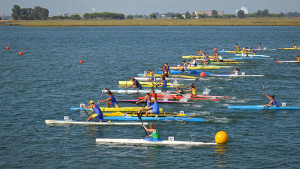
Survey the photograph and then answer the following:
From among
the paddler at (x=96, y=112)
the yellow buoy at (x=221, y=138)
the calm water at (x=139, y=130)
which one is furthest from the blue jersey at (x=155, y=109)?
the yellow buoy at (x=221, y=138)

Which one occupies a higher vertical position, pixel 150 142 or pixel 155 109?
pixel 155 109

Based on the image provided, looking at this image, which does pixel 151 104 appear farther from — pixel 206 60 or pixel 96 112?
pixel 206 60

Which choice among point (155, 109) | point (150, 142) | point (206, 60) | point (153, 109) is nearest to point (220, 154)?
point (150, 142)

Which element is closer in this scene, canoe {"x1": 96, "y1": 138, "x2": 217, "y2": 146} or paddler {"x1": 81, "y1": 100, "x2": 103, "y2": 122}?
canoe {"x1": 96, "y1": 138, "x2": 217, "y2": 146}

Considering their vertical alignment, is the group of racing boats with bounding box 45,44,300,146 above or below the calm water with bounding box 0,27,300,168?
above

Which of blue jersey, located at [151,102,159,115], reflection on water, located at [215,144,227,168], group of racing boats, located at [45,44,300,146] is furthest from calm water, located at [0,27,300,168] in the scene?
blue jersey, located at [151,102,159,115]

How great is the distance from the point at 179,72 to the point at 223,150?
29.9 m

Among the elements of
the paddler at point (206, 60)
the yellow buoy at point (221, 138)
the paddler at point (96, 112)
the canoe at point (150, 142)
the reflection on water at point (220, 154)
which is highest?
the paddler at point (206, 60)

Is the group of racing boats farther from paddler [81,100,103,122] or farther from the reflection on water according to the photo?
the reflection on water

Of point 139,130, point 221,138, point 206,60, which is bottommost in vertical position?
point 139,130

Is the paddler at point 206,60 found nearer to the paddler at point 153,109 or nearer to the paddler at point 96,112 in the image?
the paddler at point 153,109

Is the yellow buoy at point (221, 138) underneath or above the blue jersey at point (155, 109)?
underneath

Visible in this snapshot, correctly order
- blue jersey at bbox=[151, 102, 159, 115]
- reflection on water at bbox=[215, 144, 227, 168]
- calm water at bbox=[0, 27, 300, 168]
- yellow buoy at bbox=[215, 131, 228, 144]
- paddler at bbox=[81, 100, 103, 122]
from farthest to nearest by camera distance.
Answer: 1. blue jersey at bbox=[151, 102, 159, 115]
2. paddler at bbox=[81, 100, 103, 122]
3. yellow buoy at bbox=[215, 131, 228, 144]
4. calm water at bbox=[0, 27, 300, 168]
5. reflection on water at bbox=[215, 144, 227, 168]

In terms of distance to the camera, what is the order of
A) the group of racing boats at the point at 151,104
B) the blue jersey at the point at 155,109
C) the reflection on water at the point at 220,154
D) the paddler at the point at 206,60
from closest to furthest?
the reflection on water at the point at 220,154 < the group of racing boats at the point at 151,104 < the blue jersey at the point at 155,109 < the paddler at the point at 206,60
